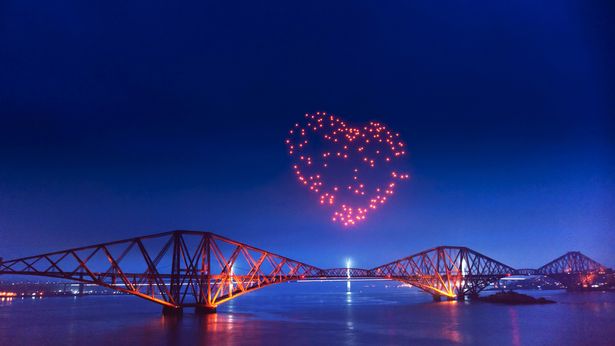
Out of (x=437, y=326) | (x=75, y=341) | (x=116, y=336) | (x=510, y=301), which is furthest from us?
(x=510, y=301)

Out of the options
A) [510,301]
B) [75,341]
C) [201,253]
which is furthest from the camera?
[510,301]

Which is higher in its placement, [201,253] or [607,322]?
[201,253]

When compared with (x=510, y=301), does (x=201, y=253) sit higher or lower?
higher

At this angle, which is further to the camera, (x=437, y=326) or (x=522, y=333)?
(x=437, y=326)

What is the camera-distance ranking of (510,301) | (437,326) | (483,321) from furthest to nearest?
(510,301)
(483,321)
(437,326)

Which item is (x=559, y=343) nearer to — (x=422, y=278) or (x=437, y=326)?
(x=437, y=326)

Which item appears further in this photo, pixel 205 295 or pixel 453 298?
pixel 453 298

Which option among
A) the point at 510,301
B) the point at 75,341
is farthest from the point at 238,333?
the point at 510,301

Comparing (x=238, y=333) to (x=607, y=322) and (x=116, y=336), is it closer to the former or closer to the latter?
(x=116, y=336)

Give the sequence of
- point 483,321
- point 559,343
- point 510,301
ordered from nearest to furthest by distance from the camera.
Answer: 1. point 559,343
2. point 483,321
3. point 510,301

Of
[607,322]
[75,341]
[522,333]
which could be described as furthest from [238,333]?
[607,322]
